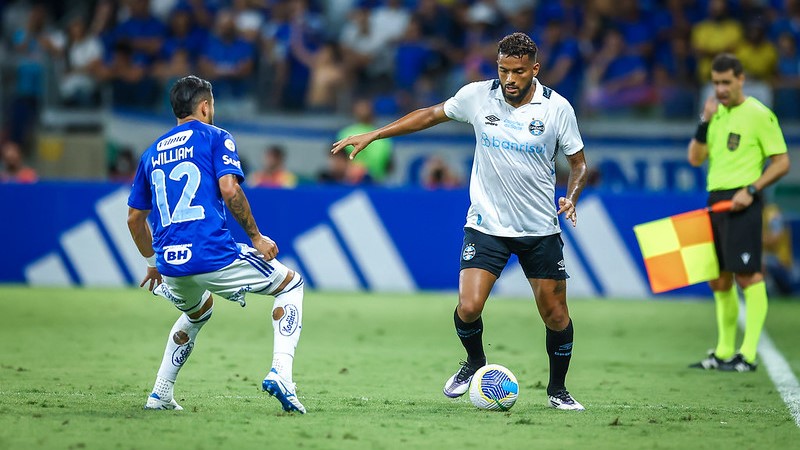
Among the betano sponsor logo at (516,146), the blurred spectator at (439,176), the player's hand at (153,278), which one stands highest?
the betano sponsor logo at (516,146)

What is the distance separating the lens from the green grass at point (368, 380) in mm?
6645

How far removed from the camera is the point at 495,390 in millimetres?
7555

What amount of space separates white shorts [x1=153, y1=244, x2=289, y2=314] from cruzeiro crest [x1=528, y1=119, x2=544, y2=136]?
175 centimetres

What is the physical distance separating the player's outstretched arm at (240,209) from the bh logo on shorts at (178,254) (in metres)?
0.33

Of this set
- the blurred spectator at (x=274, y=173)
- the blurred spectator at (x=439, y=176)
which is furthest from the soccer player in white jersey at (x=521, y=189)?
the blurred spectator at (x=274, y=173)

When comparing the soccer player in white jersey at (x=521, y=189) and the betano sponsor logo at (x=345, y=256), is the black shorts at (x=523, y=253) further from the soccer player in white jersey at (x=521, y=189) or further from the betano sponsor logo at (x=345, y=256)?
the betano sponsor logo at (x=345, y=256)

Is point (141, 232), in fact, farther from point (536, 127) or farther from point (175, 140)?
point (536, 127)

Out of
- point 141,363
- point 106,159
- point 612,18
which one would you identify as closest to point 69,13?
point 106,159

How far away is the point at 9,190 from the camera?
632 inches

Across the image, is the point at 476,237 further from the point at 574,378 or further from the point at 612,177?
the point at 612,177

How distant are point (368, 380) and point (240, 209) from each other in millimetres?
2480

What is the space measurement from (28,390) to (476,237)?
3.09 metres

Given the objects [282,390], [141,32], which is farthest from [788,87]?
[282,390]

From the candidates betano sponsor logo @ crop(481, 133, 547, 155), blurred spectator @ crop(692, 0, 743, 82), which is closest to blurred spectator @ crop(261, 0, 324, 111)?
blurred spectator @ crop(692, 0, 743, 82)
